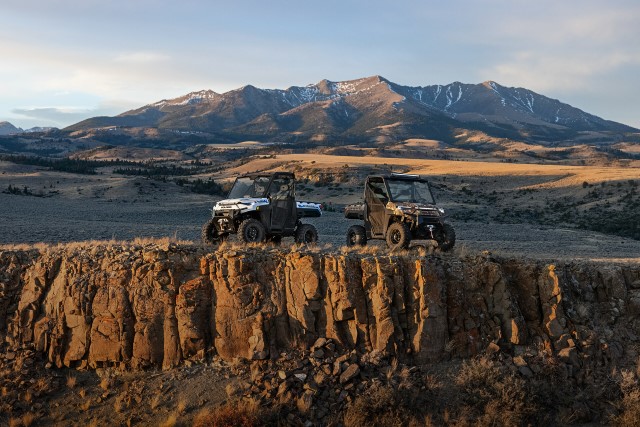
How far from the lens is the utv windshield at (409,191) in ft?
54.4

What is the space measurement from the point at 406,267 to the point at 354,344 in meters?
1.97

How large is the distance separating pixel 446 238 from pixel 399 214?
144 cm

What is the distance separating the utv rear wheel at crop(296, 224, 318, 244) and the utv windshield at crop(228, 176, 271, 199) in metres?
1.57

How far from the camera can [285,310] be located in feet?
40.7

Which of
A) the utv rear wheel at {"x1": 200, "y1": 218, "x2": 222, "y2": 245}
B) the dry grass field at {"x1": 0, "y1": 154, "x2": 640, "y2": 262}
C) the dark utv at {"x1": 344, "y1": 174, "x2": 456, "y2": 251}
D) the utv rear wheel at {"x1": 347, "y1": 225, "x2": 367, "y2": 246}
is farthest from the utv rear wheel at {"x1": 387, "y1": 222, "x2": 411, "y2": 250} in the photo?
the utv rear wheel at {"x1": 200, "y1": 218, "x2": 222, "y2": 245}

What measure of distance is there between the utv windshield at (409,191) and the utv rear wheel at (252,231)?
3.77 metres

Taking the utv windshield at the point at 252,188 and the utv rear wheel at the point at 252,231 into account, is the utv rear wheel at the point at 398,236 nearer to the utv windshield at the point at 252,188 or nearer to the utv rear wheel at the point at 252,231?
the utv rear wheel at the point at 252,231

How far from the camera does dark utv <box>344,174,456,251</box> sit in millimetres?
15812

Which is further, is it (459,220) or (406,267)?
(459,220)

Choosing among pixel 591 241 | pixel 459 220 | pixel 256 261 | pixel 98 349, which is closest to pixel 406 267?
pixel 256 261

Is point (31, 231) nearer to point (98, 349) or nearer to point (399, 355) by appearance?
point (98, 349)

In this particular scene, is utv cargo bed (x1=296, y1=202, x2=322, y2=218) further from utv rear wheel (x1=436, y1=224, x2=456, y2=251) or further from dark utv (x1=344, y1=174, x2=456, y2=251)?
utv rear wheel (x1=436, y1=224, x2=456, y2=251)

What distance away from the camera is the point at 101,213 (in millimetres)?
39625

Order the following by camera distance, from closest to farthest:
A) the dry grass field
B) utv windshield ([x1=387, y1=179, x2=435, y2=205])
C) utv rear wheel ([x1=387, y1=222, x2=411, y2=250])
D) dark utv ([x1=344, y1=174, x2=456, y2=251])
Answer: utv rear wheel ([x1=387, y1=222, x2=411, y2=250]), dark utv ([x1=344, y1=174, x2=456, y2=251]), utv windshield ([x1=387, y1=179, x2=435, y2=205]), the dry grass field
